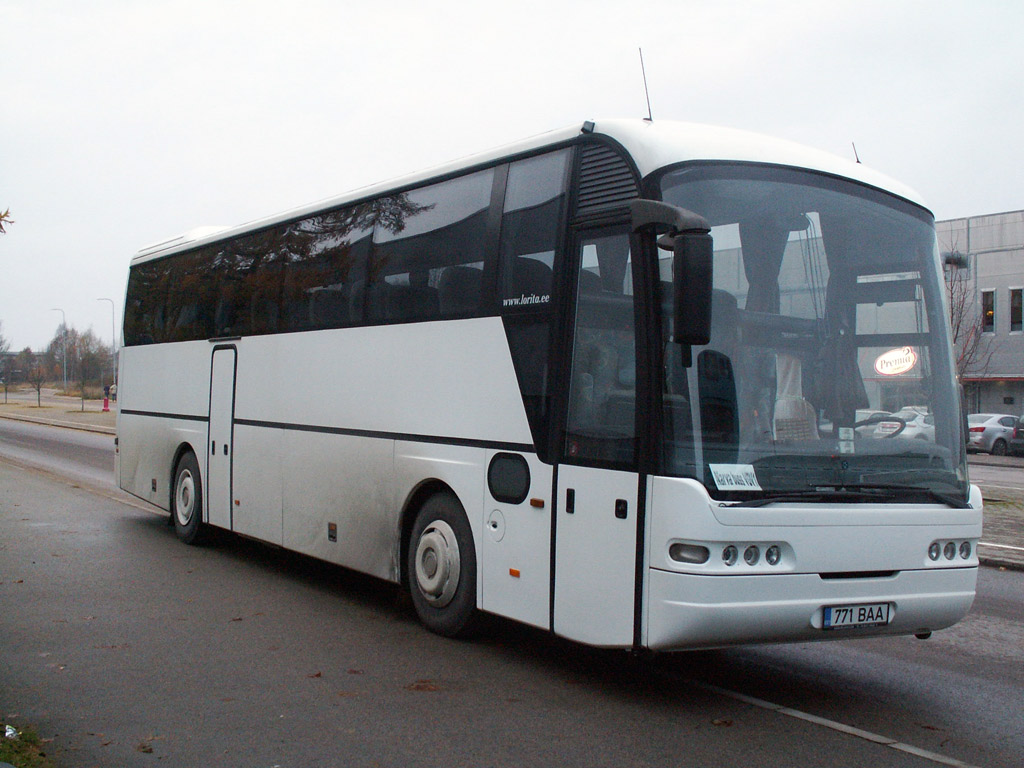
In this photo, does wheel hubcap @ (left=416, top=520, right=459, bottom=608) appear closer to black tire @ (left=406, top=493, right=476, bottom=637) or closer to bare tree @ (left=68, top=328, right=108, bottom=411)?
black tire @ (left=406, top=493, right=476, bottom=637)

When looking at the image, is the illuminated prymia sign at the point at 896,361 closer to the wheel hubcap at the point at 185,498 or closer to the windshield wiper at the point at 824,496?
the windshield wiper at the point at 824,496

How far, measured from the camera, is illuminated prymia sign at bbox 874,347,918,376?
6395mm

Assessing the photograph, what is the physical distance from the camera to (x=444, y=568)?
299 inches

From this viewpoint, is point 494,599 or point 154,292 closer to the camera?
point 494,599

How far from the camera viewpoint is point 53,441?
33.6 m

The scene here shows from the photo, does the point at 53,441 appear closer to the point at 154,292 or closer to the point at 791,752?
the point at 154,292

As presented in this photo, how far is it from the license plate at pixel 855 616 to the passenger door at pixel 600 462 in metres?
1.09

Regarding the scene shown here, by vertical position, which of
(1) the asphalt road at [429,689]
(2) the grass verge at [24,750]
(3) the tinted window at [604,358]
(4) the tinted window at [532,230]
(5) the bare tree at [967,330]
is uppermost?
(5) the bare tree at [967,330]

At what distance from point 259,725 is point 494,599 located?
1.94m

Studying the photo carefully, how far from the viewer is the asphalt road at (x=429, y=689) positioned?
17.1 ft

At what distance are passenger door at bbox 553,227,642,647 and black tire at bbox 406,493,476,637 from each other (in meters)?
1.13

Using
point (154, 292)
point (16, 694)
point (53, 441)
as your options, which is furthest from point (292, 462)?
point (53, 441)

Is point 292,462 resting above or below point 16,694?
above

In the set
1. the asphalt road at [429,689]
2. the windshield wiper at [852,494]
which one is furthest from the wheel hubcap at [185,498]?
the windshield wiper at [852,494]
